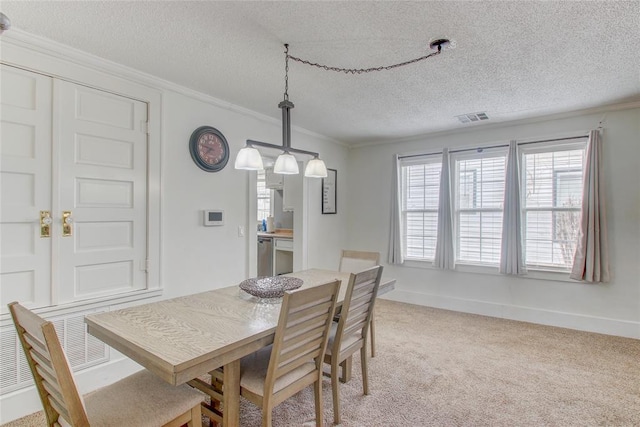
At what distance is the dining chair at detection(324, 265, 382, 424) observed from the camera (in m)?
1.92

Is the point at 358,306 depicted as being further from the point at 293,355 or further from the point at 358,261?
the point at 358,261

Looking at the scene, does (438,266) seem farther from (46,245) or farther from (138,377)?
(46,245)

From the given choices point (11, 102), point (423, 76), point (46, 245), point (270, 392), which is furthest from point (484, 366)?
point (11, 102)

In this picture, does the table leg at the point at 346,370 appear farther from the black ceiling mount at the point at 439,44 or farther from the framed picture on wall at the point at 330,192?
the framed picture on wall at the point at 330,192

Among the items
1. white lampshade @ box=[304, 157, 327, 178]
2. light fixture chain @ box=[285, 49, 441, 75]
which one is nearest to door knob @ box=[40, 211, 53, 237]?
white lampshade @ box=[304, 157, 327, 178]

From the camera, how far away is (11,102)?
1991mm

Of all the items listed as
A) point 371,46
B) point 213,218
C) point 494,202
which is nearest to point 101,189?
point 213,218

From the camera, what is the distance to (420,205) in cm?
456

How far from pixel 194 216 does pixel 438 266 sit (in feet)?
10.2

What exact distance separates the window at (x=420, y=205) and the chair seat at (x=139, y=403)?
3688 millimetres

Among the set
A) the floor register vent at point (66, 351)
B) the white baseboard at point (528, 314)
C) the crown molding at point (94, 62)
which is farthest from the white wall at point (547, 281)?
the floor register vent at point (66, 351)

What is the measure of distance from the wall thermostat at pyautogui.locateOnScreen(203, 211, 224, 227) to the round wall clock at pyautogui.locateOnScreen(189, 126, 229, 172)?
1.35 ft

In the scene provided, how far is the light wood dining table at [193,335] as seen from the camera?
1257 millimetres

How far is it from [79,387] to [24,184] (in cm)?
143
